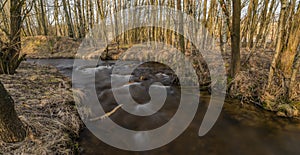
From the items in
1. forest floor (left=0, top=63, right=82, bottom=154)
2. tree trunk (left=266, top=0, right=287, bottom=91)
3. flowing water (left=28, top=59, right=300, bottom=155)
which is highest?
tree trunk (left=266, top=0, right=287, bottom=91)

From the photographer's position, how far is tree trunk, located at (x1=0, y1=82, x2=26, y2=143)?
2363 mm

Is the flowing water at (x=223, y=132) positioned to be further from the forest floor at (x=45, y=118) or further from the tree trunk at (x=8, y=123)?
the tree trunk at (x=8, y=123)

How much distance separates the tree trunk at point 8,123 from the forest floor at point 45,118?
0.37 ft

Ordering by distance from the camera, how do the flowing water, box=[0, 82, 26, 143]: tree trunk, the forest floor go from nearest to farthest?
1. box=[0, 82, 26, 143]: tree trunk
2. the forest floor
3. the flowing water

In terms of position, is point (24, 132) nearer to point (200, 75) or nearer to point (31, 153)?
point (31, 153)

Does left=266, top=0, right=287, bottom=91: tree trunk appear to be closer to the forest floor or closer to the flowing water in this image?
the flowing water

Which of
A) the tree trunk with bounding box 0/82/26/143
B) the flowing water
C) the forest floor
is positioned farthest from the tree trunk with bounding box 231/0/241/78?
the tree trunk with bounding box 0/82/26/143

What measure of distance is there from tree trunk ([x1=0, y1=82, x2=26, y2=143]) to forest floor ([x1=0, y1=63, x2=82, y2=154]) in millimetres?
111

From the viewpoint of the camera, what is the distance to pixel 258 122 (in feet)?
14.7

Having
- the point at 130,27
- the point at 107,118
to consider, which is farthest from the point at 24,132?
the point at 130,27

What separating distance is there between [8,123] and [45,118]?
1.12m

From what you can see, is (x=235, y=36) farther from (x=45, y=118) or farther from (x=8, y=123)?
(x=8, y=123)

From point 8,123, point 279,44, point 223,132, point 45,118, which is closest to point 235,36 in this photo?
point 279,44

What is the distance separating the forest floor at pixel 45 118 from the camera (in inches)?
112
